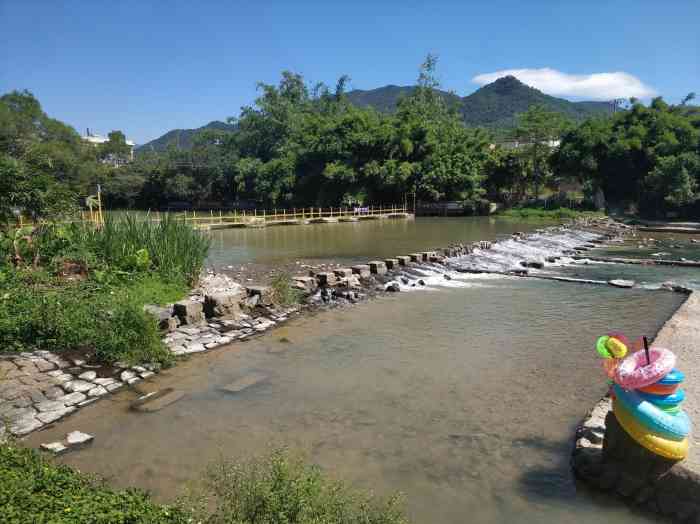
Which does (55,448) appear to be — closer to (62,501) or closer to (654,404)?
(62,501)

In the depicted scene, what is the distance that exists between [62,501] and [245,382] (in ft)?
13.4

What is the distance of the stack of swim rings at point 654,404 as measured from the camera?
415 centimetres

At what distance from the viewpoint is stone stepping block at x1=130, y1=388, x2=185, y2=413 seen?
6527mm

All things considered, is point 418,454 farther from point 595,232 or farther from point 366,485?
point 595,232

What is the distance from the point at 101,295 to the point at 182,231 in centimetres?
304

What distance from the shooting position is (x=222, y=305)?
1012 centimetres

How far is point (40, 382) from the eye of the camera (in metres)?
6.66

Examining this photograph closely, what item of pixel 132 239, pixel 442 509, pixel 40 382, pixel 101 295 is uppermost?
pixel 132 239

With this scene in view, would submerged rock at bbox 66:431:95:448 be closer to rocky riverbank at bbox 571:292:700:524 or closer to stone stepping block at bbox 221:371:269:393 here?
stone stepping block at bbox 221:371:269:393

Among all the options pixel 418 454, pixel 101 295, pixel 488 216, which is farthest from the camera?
pixel 488 216

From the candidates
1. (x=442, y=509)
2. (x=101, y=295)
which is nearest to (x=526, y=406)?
(x=442, y=509)

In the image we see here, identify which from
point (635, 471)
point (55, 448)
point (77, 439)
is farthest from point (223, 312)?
point (635, 471)

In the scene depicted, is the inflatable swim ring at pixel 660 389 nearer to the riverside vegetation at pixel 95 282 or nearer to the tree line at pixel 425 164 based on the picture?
the riverside vegetation at pixel 95 282

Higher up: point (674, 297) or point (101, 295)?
point (101, 295)
